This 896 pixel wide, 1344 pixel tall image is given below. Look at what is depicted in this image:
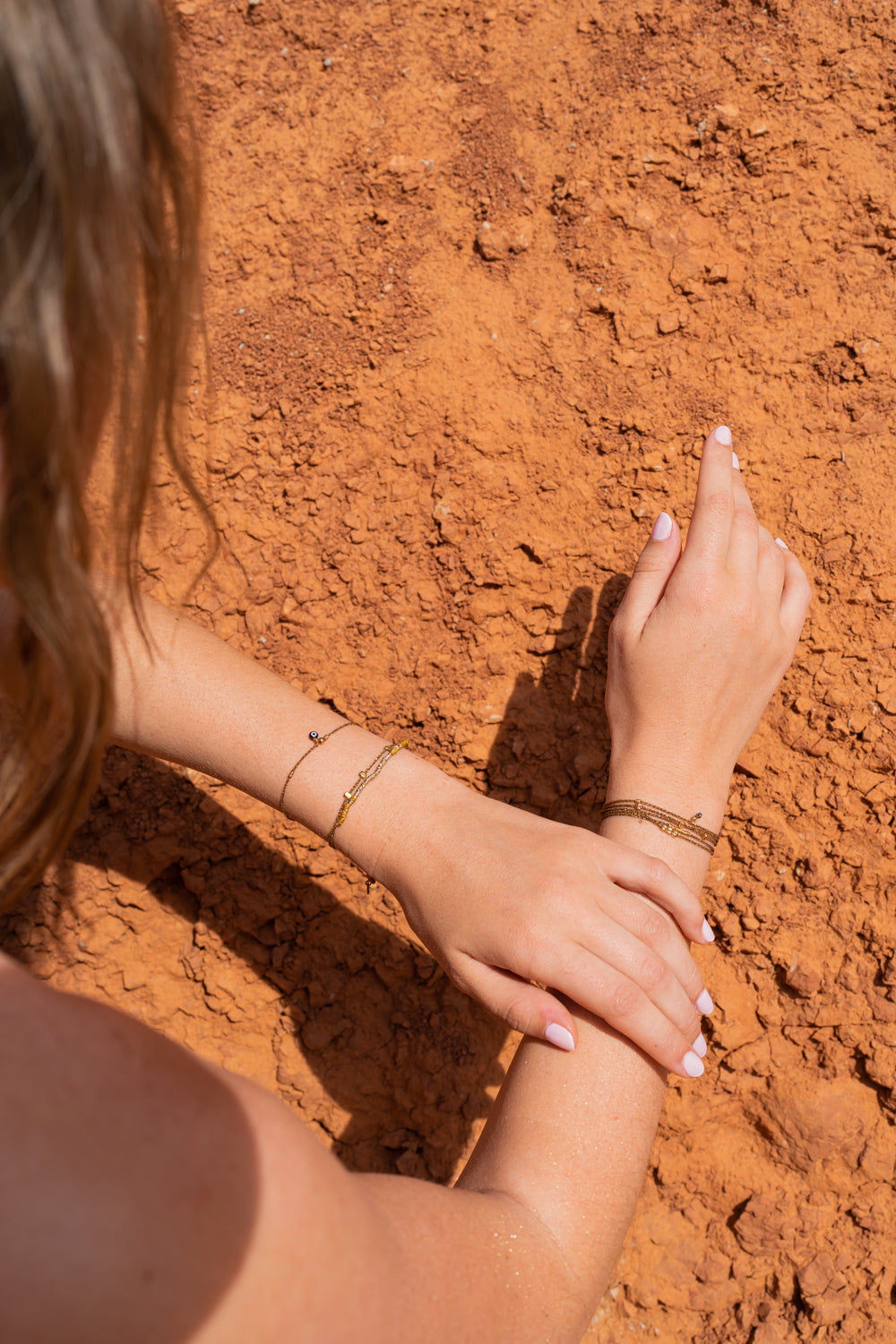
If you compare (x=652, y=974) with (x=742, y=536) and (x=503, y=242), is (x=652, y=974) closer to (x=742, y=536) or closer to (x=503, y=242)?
(x=742, y=536)

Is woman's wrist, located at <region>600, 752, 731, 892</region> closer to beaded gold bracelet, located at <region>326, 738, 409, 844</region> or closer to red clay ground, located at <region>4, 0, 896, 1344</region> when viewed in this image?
red clay ground, located at <region>4, 0, 896, 1344</region>

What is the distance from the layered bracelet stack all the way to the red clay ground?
0.76 feet

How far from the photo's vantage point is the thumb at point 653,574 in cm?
130

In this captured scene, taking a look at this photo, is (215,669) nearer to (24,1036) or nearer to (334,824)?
(334,824)

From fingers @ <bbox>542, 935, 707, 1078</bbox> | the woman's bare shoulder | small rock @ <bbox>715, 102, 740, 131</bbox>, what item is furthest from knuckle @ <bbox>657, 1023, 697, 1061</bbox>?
small rock @ <bbox>715, 102, 740, 131</bbox>

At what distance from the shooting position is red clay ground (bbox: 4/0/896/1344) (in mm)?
1394

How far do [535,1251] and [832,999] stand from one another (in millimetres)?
651

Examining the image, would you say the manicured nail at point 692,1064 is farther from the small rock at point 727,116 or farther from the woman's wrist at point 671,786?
the small rock at point 727,116

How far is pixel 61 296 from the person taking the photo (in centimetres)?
65

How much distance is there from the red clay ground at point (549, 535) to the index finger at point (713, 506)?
0.57ft

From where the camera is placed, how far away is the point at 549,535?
5.01 feet

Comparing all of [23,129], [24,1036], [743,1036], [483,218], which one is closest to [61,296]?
[23,129]

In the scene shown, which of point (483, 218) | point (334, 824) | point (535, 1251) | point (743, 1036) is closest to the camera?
point (535, 1251)

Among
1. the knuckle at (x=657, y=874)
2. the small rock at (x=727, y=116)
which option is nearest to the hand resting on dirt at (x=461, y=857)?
the knuckle at (x=657, y=874)
